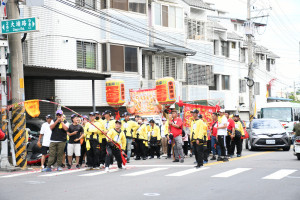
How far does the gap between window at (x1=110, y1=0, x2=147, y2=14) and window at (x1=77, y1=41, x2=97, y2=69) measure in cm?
297

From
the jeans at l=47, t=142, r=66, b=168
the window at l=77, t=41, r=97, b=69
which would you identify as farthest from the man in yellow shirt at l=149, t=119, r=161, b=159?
the window at l=77, t=41, r=97, b=69

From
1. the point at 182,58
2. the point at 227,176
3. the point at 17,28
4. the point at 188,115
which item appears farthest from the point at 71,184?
the point at 182,58

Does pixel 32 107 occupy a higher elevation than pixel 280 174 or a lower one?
higher

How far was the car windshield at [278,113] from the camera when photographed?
33.9m

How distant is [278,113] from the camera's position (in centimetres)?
3425

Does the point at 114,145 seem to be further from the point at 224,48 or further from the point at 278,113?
the point at 224,48

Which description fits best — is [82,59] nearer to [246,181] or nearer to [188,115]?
[188,115]

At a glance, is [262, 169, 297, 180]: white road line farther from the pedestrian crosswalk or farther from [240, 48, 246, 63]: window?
[240, 48, 246, 63]: window

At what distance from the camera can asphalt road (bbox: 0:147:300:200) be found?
10.4 meters

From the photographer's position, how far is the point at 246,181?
12.3 m

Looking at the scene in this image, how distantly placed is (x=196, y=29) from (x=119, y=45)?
13.0 meters

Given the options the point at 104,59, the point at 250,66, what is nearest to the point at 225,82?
the point at 250,66

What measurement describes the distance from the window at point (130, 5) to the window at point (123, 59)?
2.52 m

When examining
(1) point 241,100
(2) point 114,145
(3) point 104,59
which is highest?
(3) point 104,59
